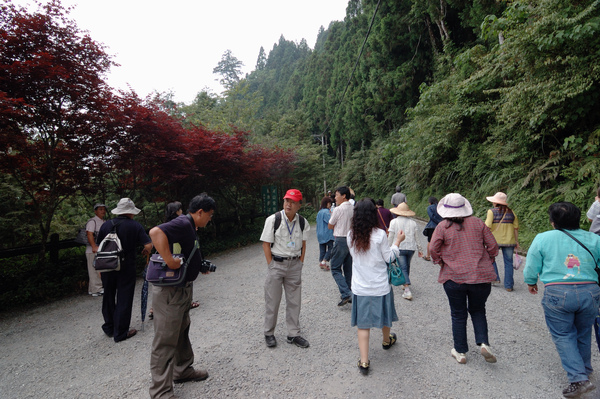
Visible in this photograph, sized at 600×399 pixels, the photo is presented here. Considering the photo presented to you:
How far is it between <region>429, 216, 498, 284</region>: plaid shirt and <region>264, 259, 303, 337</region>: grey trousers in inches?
61.6

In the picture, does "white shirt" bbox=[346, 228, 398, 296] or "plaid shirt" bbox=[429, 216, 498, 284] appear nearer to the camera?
"plaid shirt" bbox=[429, 216, 498, 284]

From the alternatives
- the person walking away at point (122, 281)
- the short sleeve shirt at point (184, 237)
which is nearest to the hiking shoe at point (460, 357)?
the short sleeve shirt at point (184, 237)

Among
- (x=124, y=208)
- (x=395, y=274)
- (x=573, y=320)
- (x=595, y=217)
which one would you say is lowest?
(x=573, y=320)

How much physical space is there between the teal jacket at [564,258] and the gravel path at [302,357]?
0.95 metres

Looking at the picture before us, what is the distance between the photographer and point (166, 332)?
254 cm

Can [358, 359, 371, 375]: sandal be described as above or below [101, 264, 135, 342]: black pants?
below

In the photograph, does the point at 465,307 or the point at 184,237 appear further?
the point at 465,307

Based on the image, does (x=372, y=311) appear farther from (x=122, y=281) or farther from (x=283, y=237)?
(x=122, y=281)

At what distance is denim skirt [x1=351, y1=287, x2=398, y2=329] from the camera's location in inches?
113

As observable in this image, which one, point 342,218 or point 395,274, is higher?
point 342,218

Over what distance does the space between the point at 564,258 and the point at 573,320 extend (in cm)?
54

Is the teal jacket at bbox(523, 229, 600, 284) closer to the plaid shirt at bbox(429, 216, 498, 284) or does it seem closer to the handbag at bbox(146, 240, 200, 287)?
the plaid shirt at bbox(429, 216, 498, 284)

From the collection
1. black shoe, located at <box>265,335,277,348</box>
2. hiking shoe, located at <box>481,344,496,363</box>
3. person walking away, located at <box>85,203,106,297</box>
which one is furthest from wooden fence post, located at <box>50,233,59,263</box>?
hiking shoe, located at <box>481,344,496,363</box>

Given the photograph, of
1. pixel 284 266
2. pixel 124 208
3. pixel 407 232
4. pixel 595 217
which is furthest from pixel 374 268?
pixel 124 208
